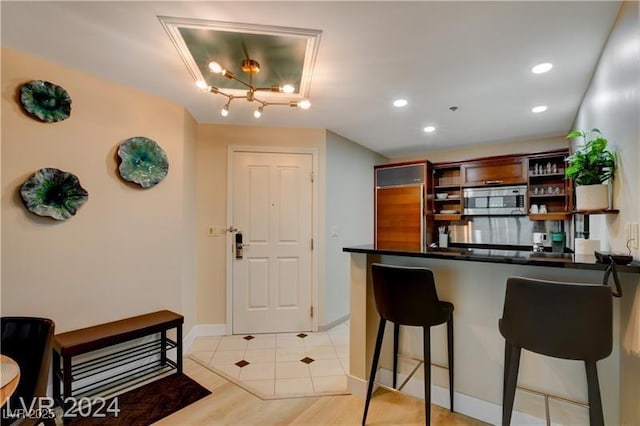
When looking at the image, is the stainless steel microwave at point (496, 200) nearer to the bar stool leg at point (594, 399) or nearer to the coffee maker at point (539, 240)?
the coffee maker at point (539, 240)

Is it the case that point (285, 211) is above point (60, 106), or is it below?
below

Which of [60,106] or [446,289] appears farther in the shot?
[60,106]

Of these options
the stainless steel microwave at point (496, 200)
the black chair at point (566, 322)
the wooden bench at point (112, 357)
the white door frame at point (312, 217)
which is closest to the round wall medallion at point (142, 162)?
the white door frame at point (312, 217)

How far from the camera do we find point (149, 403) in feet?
6.88

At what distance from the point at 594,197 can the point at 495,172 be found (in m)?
2.80

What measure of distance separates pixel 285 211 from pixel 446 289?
6.67 ft

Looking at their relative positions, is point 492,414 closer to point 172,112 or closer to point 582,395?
point 582,395

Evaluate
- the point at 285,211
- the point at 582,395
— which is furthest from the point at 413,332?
the point at 285,211

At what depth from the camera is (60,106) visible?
214 cm

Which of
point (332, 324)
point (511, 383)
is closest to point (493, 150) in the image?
point (332, 324)

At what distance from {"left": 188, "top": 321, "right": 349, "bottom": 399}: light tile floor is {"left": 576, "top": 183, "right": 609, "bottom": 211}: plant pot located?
199 centimetres

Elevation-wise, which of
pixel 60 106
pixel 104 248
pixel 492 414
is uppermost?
pixel 60 106

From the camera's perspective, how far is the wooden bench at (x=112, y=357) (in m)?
1.97

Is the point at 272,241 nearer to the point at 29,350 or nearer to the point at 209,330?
the point at 209,330
